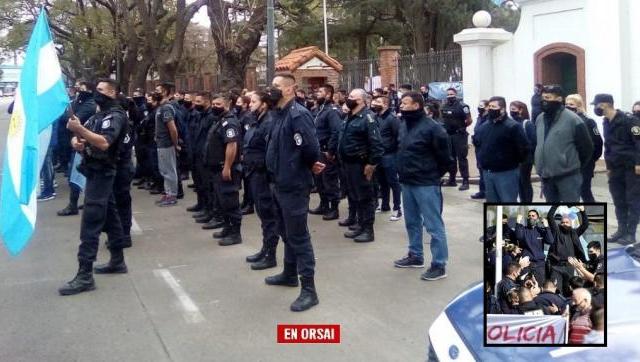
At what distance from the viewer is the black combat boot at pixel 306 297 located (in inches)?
228

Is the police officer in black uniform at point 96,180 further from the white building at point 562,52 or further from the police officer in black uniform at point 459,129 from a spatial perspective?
the white building at point 562,52

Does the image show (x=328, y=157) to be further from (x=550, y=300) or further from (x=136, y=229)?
(x=550, y=300)

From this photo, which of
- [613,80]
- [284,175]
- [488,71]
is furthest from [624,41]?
[284,175]

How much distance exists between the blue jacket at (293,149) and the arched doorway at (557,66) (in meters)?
11.3

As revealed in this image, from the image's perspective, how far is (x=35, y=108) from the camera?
5207 mm

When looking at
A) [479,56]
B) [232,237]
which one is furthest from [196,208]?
[479,56]

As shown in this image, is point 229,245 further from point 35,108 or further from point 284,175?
point 35,108

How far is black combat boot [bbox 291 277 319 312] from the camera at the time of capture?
580cm

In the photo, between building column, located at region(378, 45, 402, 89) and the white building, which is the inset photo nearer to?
the white building

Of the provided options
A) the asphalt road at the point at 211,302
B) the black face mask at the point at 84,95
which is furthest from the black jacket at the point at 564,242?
the black face mask at the point at 84,95

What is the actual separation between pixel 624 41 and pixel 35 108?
12.6 meters

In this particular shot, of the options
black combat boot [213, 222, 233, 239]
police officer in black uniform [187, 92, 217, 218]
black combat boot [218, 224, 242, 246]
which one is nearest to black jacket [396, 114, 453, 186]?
black combat boot [218, 224, 242, 246]

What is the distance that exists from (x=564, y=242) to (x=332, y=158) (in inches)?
305

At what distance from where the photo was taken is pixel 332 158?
9.80 m
